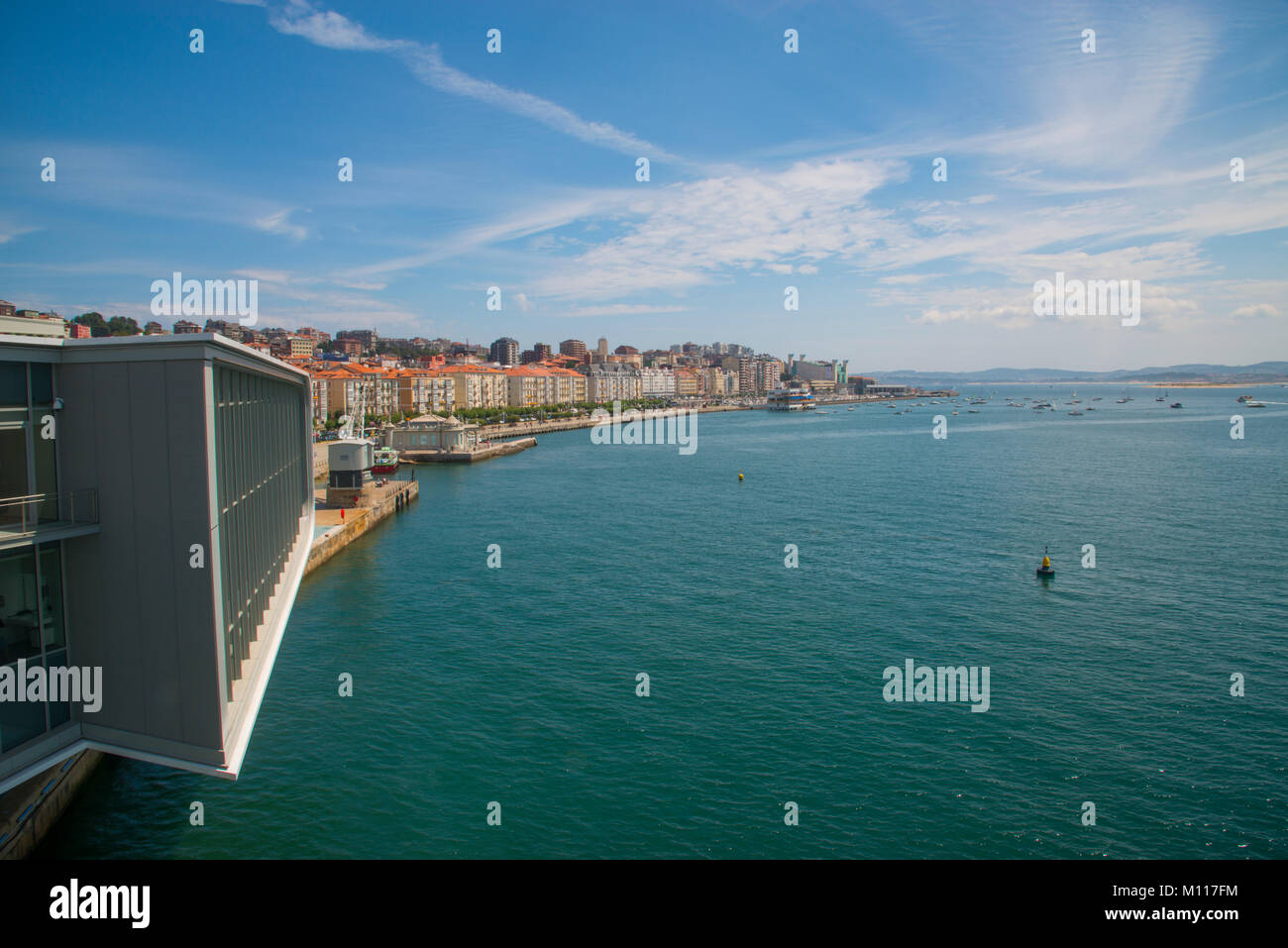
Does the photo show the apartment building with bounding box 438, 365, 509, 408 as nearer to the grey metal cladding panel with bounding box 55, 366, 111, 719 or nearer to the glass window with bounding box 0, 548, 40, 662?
the grey metal cladding panel with bounding box 55, 366, 111, 719

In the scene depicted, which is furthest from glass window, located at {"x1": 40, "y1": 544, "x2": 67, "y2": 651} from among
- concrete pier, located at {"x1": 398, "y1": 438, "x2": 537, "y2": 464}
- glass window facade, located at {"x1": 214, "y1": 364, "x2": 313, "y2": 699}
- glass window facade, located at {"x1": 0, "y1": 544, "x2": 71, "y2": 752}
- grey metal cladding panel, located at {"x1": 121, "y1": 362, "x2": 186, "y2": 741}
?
concrete pier, located at {"x1": 398, "y1": 438, "x2": 537, "y2": 464}

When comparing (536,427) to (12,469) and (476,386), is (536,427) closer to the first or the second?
(476,386)

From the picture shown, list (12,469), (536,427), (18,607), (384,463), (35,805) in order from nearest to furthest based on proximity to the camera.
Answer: (12,469) < (18,607) < (35,805) < (384,463) < (536,427)

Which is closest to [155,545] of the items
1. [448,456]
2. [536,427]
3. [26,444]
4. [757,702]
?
[26,444]

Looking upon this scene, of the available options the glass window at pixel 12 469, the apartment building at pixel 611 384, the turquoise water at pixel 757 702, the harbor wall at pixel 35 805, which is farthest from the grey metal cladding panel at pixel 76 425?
the apartment building at pixel 611 384

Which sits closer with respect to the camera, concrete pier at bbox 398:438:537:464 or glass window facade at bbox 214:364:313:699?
glass window facade at bbox 214:364:313:699

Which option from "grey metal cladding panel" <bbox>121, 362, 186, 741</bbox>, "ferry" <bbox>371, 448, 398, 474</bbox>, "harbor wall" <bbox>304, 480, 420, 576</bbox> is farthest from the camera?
"ferry" <bbox>371, 448, 398, 474</bbox>

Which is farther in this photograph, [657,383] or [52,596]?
[657,383]
